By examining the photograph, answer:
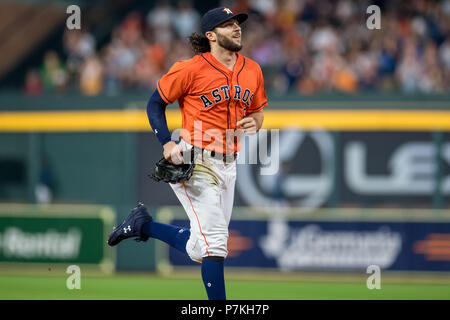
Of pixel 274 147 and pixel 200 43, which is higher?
pixel 200 43

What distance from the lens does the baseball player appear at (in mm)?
6500

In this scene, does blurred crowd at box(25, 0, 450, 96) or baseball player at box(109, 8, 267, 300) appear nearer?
baseball player at box(109, 8, 267, 300)

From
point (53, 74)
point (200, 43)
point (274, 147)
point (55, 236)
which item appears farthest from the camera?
point (53, 74)

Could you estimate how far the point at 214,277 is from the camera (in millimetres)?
6395

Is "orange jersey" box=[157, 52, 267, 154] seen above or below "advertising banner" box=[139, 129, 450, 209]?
above

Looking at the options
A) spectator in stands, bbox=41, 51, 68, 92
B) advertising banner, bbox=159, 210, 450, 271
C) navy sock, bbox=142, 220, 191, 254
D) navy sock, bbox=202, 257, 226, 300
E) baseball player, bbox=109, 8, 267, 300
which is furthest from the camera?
spectator in stands, bbox=41, 51, 68, 92

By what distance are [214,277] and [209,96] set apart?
5.02 feet

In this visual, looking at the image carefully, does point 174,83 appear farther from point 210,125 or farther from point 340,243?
point 340,243

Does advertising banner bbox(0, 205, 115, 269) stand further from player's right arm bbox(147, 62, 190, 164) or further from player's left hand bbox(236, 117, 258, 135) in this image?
player's left hand bbox(236, 117, 258, 135)

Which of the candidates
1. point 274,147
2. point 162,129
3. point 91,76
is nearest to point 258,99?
point 162,129

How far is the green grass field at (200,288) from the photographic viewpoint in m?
10.0

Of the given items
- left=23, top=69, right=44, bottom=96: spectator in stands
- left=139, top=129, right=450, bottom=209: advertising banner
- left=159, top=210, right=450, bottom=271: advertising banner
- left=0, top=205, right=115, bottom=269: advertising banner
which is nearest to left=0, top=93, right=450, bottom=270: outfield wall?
left=139, top=129, right=450, bottom=209: advertising banner

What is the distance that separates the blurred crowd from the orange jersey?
295 inches
